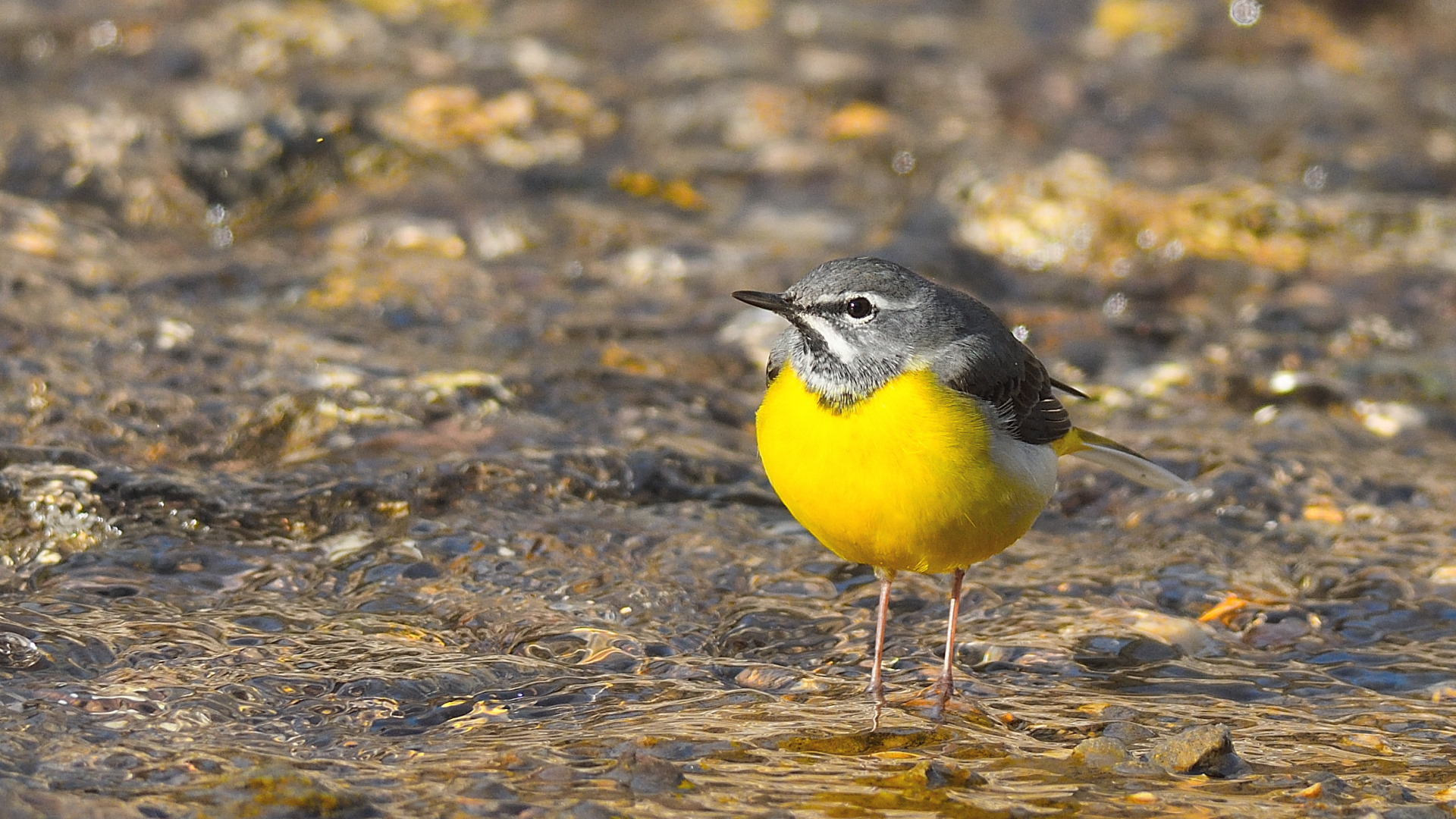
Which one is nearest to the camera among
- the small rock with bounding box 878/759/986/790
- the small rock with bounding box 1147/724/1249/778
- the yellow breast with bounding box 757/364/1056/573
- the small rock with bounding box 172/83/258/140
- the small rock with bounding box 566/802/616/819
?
the small rock with bounding box 566/802/616/819

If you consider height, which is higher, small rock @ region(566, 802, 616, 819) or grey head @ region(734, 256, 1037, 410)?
grey head @ region(734, 256, 1037, 410)

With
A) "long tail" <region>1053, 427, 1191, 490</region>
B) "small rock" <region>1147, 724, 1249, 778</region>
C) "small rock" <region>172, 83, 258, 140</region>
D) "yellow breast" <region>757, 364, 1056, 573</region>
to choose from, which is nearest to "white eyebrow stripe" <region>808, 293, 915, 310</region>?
"yellow breast" <region>757, 364, 1056, 573</region>

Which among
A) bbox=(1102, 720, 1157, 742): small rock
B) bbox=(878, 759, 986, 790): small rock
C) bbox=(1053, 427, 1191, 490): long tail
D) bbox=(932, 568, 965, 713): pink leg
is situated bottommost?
bbox=(878, 759, 986, 790): small rock

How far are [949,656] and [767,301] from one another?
1.46m

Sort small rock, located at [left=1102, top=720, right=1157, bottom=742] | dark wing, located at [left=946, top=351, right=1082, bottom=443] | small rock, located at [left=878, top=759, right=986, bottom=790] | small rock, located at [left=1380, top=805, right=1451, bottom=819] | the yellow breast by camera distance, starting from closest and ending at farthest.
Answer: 1. small rock, located at [left=1380, top=805, right=1451, bottom=819]
2. small rock, located at [left=878, top=759, right=986, bottom=790]
3. small rock, located at [left=1102, top=720, right=1157, bottom=742]
4. the yellow breast
5. dark wing, located at [left=946, top=351, right=1082, bottom=443]

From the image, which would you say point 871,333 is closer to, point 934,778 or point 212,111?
point 934,778

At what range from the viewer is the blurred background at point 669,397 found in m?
4.77

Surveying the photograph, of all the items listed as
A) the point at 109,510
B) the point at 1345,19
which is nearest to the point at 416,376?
the point at 109,510

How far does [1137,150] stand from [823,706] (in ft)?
25.4

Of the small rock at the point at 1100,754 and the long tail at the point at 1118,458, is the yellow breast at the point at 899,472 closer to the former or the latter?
the small rock at the point at 1100,754

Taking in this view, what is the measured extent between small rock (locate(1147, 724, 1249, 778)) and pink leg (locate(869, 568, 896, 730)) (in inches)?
36.7

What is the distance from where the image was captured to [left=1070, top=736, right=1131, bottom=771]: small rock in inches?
186

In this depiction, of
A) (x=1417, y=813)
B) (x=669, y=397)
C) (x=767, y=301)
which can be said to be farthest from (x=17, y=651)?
(x=1417, y=813)

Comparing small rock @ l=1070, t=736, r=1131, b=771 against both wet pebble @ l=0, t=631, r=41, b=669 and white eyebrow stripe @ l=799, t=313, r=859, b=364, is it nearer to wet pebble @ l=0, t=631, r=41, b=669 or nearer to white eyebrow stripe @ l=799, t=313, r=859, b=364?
white eyebrow stripe @ l=799, t=313, r=859, b=364
